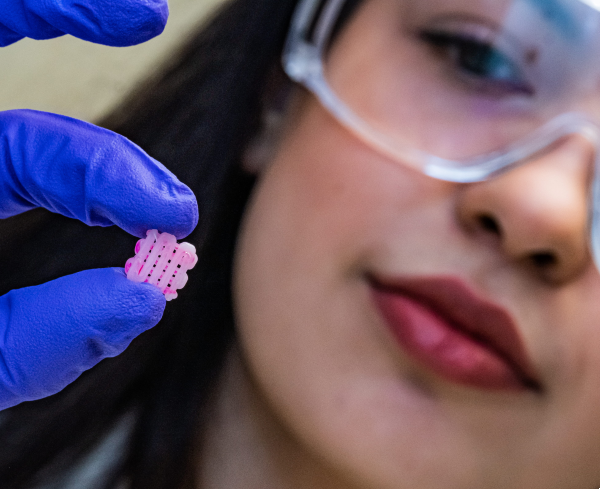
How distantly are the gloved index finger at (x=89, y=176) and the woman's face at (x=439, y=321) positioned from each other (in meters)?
0.16

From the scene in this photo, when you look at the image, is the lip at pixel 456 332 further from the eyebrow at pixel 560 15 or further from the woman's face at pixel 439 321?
the eyebrow at pixel 560 15

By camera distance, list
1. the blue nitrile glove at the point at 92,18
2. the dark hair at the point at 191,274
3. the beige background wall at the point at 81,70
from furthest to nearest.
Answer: the beige background wall at the point at 81,70 < the dark hair at the point at 191,274 < the blue nitrile glove at the point at 92,18

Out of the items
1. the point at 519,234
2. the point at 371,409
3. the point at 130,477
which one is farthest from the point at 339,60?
the point at 130,477

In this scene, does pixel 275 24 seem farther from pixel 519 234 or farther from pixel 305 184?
pixel 519 234

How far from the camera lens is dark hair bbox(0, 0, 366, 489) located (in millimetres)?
758

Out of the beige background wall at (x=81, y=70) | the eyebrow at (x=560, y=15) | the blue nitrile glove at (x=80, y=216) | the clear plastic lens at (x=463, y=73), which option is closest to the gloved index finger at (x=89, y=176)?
the blue nitrile glove at (x=80, y=216)

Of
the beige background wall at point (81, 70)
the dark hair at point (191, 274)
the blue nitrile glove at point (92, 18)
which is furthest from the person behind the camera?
the beige background wall at point (81, 70)

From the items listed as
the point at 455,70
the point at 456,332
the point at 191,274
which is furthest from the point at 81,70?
the point at 456,332

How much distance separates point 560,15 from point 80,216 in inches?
20.4

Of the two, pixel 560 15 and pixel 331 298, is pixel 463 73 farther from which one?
pixel 331 298

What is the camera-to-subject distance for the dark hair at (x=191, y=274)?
0.76m

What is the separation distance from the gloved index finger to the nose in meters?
0.28

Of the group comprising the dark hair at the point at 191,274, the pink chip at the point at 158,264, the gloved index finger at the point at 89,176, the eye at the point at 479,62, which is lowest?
the dark hair at the point at 191,274

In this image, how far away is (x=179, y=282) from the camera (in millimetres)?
511
